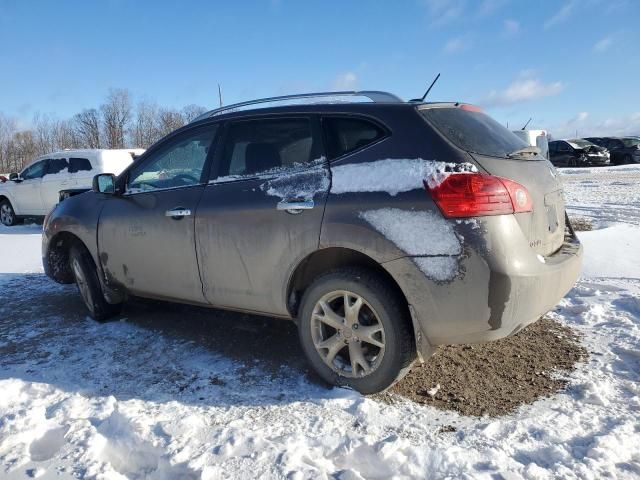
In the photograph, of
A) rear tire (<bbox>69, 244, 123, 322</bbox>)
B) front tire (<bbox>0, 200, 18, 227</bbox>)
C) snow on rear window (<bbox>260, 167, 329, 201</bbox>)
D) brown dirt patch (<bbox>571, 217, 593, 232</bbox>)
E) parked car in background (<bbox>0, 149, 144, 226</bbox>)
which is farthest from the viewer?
front tire (<bbox>0, 200, 18, 227</bbox>)

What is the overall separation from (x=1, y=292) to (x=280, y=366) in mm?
4078

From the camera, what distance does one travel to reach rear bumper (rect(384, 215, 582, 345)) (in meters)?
2.72

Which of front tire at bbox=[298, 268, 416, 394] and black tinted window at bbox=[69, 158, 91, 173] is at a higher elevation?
black tinted window at bbox=[69, 158, 91, 173]

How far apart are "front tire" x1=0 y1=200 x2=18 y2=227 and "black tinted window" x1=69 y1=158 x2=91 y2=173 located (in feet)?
8.06

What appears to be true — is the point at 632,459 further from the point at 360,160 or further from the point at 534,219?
the point at 360,160

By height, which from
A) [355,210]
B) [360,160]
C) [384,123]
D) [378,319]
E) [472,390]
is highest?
[384,123]

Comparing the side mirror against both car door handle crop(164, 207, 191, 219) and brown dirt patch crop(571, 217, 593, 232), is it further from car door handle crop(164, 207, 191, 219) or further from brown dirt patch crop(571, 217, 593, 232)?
brown dirt patch crop(571, 217, 593, 232)

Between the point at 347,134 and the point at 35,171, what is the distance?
12541 mm

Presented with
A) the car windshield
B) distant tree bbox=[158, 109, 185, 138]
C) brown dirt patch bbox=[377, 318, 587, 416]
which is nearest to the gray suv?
brown dirt patch bbox=[377, 318, 587, 416]

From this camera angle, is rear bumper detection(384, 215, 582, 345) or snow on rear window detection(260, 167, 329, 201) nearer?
rear bumper detection(384, 215, 582, 345)

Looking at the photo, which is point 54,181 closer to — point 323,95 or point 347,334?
point 323,95

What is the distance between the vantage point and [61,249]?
17.2 feet

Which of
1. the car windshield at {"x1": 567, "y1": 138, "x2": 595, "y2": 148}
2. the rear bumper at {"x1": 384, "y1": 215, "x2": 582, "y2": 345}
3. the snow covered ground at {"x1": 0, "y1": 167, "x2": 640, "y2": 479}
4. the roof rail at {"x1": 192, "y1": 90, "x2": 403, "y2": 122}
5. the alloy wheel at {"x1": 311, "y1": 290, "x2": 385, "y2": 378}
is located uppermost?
the roof rail at {"x1": 192, "y1": 90, "x2": 403, "y2": 122}

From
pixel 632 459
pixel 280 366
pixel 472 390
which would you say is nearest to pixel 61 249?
pixel 280 366
